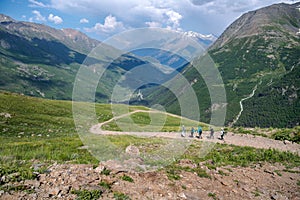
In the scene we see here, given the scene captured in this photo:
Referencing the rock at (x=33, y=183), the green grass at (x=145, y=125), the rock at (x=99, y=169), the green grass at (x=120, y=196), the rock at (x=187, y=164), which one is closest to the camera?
the rock at (x=33, y=183)

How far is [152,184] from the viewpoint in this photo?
1256 cm

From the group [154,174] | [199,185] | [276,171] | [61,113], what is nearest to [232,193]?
[199,185]

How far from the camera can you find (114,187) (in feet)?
38.2

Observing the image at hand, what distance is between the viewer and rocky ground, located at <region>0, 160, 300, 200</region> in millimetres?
10641

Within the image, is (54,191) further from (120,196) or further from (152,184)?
(152,184)

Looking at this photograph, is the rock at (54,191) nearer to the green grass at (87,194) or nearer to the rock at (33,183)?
the green grass at (87,194)

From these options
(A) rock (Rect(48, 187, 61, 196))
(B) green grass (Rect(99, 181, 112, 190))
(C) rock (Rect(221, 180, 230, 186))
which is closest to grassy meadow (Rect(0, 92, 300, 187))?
(A) rock (Rect(48, 187, 61, 196))

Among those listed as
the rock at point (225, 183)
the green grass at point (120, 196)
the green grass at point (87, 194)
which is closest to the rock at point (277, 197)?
the rock at point (225, 183)

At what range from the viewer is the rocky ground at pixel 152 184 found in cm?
1064

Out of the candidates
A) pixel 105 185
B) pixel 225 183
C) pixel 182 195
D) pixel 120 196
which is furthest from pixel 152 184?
pixel 225 183

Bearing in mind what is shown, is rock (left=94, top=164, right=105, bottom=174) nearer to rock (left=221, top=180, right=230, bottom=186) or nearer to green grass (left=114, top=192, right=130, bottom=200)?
green grass (left=114, top=192, right=130, bottom=200)

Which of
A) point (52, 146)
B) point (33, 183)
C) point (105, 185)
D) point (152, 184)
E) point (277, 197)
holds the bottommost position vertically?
point (52, 146)

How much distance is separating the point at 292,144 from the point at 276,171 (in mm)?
13575

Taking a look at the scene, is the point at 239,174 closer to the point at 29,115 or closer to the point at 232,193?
the point at 232,193
